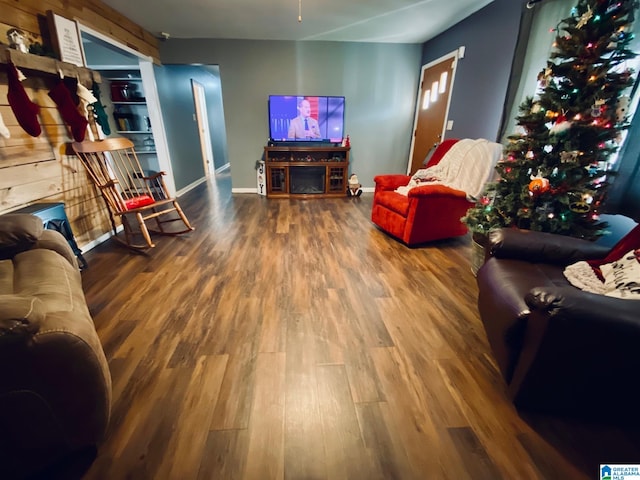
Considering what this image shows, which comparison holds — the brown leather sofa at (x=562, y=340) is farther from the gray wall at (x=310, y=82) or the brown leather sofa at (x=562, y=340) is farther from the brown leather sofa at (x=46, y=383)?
the gray wall at (x=310, y=82)

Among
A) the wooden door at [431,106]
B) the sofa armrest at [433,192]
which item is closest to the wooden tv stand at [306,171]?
the wooden door at [431,106]

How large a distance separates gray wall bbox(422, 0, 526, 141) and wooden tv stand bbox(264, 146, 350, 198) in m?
1.71

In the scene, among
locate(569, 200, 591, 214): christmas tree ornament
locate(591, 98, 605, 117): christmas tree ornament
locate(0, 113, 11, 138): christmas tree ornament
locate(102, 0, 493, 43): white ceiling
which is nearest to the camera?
locate(591, 98, 605, 117): christmas tree ornament

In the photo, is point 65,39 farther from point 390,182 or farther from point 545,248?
point 545,248

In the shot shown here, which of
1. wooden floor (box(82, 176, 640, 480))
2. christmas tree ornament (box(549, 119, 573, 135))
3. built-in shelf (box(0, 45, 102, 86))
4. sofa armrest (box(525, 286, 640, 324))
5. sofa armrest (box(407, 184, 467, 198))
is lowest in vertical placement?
wooden floor (box(82, 176, 640, 480))

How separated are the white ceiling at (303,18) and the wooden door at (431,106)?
17.7 inches

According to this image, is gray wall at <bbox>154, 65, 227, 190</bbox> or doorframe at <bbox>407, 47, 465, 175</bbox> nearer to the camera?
doorframe at <bbox>407, 47, 465, 175</bbox>

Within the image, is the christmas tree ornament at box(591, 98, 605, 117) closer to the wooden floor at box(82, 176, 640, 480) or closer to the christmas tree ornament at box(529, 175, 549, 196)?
the christmas tree ornament at box(529, 175, 549, 196)

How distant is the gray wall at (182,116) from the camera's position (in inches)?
167

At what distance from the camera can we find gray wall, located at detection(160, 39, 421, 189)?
4.08 metres

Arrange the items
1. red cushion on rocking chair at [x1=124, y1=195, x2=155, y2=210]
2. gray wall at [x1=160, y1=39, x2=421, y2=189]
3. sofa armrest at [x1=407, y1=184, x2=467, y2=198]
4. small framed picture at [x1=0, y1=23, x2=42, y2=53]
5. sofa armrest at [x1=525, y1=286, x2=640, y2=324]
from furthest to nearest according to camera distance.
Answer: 1. gray wall at [x1=160, y1=39, x2=421, y2=189]
2. red cushion on rocking chair at [x1=124, y1=195, x2=155, y2=210]
3. sofa armrest at [x1=407, y1=184, x2=467, y2=198]
4. small framed picture at [x1=0, y1=23, x2=42, y2=53]
5. sofa armrest at [x1=525, y1=286, x2=640, y2=324]

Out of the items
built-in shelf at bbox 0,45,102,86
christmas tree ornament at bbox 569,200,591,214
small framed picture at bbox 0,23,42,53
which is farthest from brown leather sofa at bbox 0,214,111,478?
christmas tree ornament at bbox 569,200,591,214

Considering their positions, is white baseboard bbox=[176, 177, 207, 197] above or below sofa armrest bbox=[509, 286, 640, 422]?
below

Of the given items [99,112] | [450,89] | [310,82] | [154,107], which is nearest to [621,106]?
[450,89]
